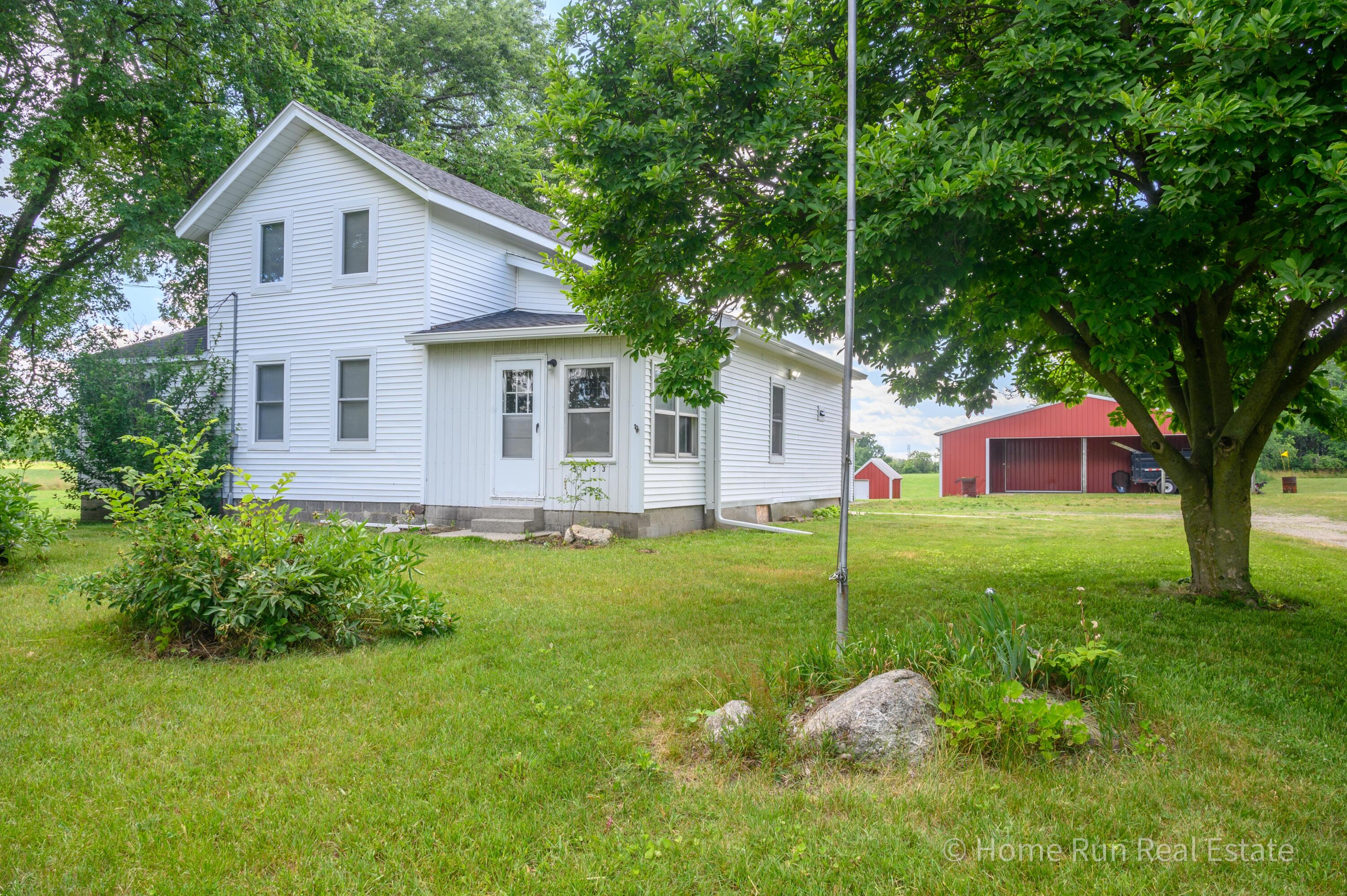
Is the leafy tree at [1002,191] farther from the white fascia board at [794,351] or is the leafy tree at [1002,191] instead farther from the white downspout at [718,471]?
the white downspout at [718,471]

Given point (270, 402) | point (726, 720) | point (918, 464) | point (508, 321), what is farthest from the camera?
point (918, 464)

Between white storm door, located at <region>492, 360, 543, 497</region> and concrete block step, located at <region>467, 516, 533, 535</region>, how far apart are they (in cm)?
40

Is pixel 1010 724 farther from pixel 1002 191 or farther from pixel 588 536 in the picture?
pixel 588 536

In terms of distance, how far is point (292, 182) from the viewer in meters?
13.3

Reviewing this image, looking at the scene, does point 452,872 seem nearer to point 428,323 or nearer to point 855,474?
point 428,323

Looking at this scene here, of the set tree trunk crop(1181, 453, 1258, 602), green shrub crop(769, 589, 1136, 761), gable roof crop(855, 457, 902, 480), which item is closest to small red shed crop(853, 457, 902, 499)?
gable roof crop(855, 457, 902, 480)

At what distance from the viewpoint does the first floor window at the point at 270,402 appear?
13.4 meters

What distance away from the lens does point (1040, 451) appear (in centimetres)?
2883

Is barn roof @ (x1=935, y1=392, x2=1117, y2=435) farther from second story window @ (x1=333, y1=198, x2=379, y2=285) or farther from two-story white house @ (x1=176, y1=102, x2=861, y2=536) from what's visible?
second story window @ (x1=333, y1=198, x2=379, y2=285)

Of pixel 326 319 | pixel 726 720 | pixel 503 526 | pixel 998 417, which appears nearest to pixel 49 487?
pixel 326 319

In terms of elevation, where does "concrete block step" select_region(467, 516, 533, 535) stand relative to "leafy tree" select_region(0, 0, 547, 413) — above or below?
below

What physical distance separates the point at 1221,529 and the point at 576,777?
6.28 m

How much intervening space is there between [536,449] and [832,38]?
22.5 feet

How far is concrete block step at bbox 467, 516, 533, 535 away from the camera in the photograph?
10992 mm
